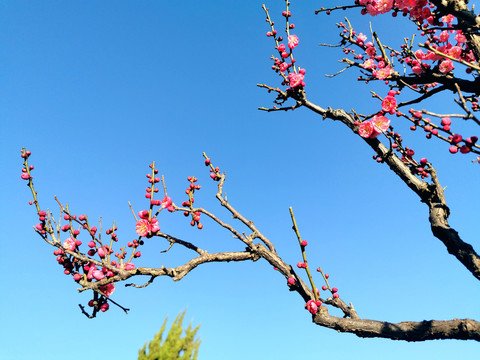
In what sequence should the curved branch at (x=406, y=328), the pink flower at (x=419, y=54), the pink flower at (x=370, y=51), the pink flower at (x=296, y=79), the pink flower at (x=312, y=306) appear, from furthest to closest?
the pink flower at (x=370, y=51) < the pink flower at (x=419, y=54) < the pink flower at (x=296, y=79) < the pink flower at (x=312, y=306) < the curved branch at (x=406, y=328)

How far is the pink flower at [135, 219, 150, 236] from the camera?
3.67 metres

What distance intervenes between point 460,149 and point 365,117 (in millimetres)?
1632

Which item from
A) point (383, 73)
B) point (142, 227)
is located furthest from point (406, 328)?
point (383, 73)

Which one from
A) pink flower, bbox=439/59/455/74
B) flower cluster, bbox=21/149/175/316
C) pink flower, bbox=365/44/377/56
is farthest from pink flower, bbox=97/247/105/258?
pink flower, bbox=365/44/377/56

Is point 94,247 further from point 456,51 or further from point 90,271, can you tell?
point 456,51

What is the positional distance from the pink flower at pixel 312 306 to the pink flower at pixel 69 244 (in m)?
2.87

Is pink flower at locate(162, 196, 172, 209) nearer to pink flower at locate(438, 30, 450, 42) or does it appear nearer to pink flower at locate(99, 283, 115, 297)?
pink flower at locate(99, 283, 115, 297)

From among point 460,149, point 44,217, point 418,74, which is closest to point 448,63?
point 418,74

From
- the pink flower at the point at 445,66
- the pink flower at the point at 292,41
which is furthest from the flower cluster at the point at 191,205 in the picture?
the pink flower at the point at 445,66

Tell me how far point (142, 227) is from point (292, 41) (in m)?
3.49

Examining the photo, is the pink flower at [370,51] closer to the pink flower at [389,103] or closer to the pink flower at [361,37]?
the pink flower at [361,37]

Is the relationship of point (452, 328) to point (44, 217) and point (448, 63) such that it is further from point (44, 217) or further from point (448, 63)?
point (44, 217)

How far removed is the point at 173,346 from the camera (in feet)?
23.5

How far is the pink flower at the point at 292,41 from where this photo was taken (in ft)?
15.0
